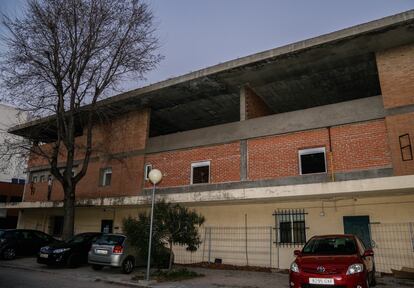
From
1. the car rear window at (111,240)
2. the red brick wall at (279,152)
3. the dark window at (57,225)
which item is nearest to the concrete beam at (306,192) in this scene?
the red brick wall at (279,152)

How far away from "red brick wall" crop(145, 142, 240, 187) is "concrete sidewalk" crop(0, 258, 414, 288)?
4.25 m

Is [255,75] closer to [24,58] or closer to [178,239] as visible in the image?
[178,239]

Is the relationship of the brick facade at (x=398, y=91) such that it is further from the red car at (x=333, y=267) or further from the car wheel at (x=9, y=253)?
the car wheel at (x=9, y=253)

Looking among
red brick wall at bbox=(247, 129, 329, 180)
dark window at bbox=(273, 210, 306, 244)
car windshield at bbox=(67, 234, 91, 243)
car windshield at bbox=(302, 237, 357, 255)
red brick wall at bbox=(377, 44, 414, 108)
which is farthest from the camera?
car windshield at bbox=(67, 234, 91, 243)

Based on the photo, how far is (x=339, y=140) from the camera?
45.7 ft

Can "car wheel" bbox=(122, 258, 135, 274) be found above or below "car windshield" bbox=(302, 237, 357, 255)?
below

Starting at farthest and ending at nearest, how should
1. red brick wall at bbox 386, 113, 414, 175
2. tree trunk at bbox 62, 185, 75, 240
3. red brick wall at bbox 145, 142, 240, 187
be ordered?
tree trunk at bbox 62, 185, 75, 240 < red brick wall at bbox 145, 142, 240, 187 < red brick wall at bbox 386, 113, 414, 175

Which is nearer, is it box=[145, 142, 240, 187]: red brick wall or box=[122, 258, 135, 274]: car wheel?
box=[122, 258, 135, 274]: car wheel

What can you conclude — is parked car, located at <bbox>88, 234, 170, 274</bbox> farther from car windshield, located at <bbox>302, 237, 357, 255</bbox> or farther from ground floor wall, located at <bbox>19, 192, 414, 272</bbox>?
car windshield, located at <bbox>302, 237, 357, 255</bbox>

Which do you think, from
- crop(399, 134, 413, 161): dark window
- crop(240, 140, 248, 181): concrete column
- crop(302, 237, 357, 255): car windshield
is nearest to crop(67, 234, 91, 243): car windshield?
crop(240, 140, 248, 181): concrete column

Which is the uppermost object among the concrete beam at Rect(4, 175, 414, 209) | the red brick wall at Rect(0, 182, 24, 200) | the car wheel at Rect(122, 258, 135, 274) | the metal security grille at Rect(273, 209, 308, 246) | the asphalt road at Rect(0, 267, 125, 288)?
the red brick wall at Rect(0, 182, 24, 200)

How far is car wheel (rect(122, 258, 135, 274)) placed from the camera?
1311 centimetres

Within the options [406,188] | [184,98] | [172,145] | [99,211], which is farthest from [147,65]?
[406,188]

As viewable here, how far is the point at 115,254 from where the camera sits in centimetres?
1298
